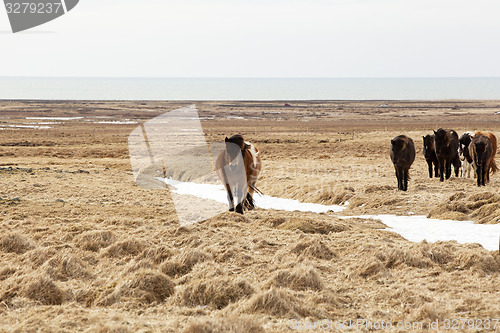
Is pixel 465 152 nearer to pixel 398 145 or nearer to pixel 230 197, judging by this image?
pixel 398 145

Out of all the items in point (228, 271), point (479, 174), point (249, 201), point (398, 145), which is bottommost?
point (479, 174)

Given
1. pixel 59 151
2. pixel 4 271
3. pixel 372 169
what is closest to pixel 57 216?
pixel 4 271

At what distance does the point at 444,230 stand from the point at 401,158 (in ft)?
21.4

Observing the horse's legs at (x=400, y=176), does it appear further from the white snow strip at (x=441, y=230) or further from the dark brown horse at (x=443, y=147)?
the white snow strip at (x=441, y=230)

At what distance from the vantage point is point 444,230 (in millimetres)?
12070

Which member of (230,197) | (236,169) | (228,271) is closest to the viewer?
(228,271)

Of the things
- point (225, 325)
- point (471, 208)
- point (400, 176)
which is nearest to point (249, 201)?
point (471, 208)

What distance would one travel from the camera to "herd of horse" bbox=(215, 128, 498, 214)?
13188 millimetres

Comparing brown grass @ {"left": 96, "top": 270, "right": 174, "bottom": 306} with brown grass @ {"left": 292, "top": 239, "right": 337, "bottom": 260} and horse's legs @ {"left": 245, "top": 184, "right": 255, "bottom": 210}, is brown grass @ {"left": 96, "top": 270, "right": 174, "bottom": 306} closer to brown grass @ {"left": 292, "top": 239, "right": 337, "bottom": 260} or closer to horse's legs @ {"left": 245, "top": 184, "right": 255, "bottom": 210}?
brown grass @ {"left": 292, "top": 239, "right": 337, "bottom": 260}

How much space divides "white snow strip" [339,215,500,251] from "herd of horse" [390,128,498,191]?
15.3 ft

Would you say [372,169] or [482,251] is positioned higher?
[482,251]

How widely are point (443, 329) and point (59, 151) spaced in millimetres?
42507

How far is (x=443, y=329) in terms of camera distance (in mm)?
5793

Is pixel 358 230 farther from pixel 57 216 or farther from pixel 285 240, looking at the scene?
pixel 57 216
